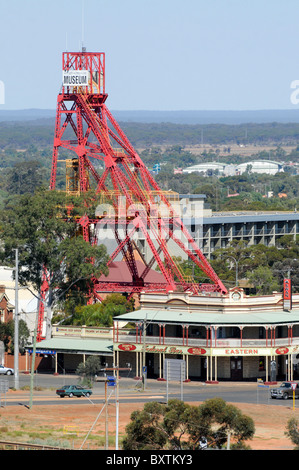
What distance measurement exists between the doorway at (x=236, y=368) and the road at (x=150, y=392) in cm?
226

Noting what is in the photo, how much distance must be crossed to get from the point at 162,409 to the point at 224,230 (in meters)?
138

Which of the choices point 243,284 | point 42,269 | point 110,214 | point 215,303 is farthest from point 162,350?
point 243,284

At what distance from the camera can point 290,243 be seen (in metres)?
186

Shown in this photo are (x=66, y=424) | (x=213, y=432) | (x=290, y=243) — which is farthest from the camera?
(x=290, y=243)

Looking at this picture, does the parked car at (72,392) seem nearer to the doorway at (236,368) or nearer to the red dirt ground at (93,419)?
the red dirt ground at (93,419)

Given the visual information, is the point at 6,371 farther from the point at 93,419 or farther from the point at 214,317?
the point at 93,419

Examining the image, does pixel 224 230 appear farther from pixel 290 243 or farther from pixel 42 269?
pixel 42 269

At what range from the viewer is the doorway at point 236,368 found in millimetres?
94062

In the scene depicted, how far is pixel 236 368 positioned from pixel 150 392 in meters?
10.0

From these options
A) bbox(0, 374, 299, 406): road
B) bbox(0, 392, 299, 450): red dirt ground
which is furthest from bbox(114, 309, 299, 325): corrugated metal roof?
bbox(0, 392, 299, 450): red dirt ground
